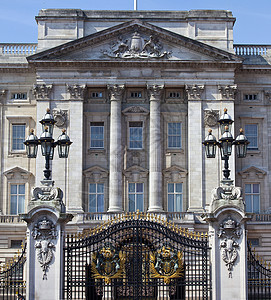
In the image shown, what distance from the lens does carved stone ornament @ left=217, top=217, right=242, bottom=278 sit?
91.9 feet

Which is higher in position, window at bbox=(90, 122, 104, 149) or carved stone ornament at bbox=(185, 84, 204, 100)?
carved stone ornament at bbox=(185, 84, 204, 100)

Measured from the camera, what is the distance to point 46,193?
28.4m

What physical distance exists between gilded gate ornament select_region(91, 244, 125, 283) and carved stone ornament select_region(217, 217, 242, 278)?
407 cm

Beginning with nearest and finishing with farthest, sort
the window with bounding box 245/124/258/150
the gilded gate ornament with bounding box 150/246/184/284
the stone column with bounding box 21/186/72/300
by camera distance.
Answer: the stone column with bounding box 21/186/72/300, the gilded gate ornament with bounding box 150/246/184/284, the window with bounding box 245/124/258/150

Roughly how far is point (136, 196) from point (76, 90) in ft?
28.8

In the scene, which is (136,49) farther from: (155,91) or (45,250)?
(45,250)

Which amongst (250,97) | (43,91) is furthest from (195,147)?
(43,91)

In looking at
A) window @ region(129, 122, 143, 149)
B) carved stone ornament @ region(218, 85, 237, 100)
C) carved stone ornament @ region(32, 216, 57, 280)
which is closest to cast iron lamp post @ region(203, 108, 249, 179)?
carved stone ornament @ region(32, 216, 57, 280)

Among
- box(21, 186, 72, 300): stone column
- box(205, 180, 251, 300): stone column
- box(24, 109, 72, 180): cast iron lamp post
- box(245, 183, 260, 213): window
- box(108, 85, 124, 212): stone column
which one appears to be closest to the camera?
box(21, 186, 72, 300): stone column

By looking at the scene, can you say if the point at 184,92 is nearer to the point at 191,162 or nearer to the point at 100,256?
the point at 191,162

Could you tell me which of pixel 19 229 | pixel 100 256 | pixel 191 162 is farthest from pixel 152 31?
pixel 100 256

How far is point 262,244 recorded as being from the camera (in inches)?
2005

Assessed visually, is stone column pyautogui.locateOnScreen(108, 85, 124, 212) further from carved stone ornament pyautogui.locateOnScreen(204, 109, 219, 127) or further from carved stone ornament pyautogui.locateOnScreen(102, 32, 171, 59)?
carved stone ornament pyautogui.locateOnScreen(204, 109, 219, 127)

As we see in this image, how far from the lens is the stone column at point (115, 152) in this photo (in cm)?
5062
